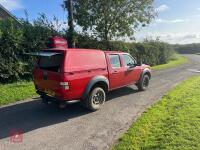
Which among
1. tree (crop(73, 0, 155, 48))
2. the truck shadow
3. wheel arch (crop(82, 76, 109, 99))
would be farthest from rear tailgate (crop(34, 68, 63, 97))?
tree (crop(73, 0, 155, 48))

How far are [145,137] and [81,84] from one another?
2.55m

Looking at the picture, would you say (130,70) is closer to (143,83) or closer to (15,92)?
(143,83)

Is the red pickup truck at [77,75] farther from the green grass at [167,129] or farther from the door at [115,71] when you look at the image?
the green grass at [167,129]

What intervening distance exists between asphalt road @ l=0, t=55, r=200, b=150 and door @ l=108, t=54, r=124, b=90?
2.19 feet

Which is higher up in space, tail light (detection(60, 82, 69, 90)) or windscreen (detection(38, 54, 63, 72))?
windscreen (detection(38, 54, 63, 72))

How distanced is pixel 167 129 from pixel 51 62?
388 centimetres

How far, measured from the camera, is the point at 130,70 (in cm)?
962

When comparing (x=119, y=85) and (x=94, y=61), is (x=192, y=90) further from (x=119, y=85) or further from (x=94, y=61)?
(x=94, y=61)

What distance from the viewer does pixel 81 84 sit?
719cm

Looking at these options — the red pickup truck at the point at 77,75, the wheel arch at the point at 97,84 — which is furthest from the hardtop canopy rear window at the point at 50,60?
the wheel arch at the point at 97,84

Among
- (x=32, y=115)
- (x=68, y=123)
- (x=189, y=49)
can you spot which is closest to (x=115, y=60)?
(x=68, y=123)

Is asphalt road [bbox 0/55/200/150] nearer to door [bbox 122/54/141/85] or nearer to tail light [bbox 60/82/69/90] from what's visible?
door [bbox 122/54/141/85]

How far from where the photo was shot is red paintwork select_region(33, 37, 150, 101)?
A: 6.81 metres

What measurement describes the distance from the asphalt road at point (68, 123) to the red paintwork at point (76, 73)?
726mm
